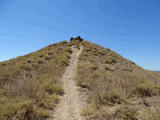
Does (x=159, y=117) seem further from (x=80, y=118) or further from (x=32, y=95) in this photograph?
(x=32, y=95)

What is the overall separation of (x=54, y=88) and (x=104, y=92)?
269cm

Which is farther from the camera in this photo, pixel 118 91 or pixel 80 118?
pixel 118 91

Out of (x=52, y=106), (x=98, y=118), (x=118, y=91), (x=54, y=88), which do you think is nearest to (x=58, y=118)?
(x=52, y=106)

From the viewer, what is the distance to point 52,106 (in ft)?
10.6

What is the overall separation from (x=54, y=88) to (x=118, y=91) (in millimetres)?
3271

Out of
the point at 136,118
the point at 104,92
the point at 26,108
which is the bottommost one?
the point at 136,118

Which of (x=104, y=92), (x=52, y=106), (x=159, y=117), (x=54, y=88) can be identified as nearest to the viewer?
(x=159, y=117)

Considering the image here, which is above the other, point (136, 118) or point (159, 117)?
point (159, 117)

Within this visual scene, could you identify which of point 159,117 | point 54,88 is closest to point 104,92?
point 159,117

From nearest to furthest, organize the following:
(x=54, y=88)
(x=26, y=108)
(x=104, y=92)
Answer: (x=26, y=108) → (x=104, y=92) → (x=54, y=88)

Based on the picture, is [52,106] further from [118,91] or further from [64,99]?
[118,91]

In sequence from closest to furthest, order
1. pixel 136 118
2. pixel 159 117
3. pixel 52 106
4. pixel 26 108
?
1. pixel 159 117
2. pixel 136 118
3. pixel 26 108
4. pixel 52 106

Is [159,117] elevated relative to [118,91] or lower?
lower

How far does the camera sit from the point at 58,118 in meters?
2.69
